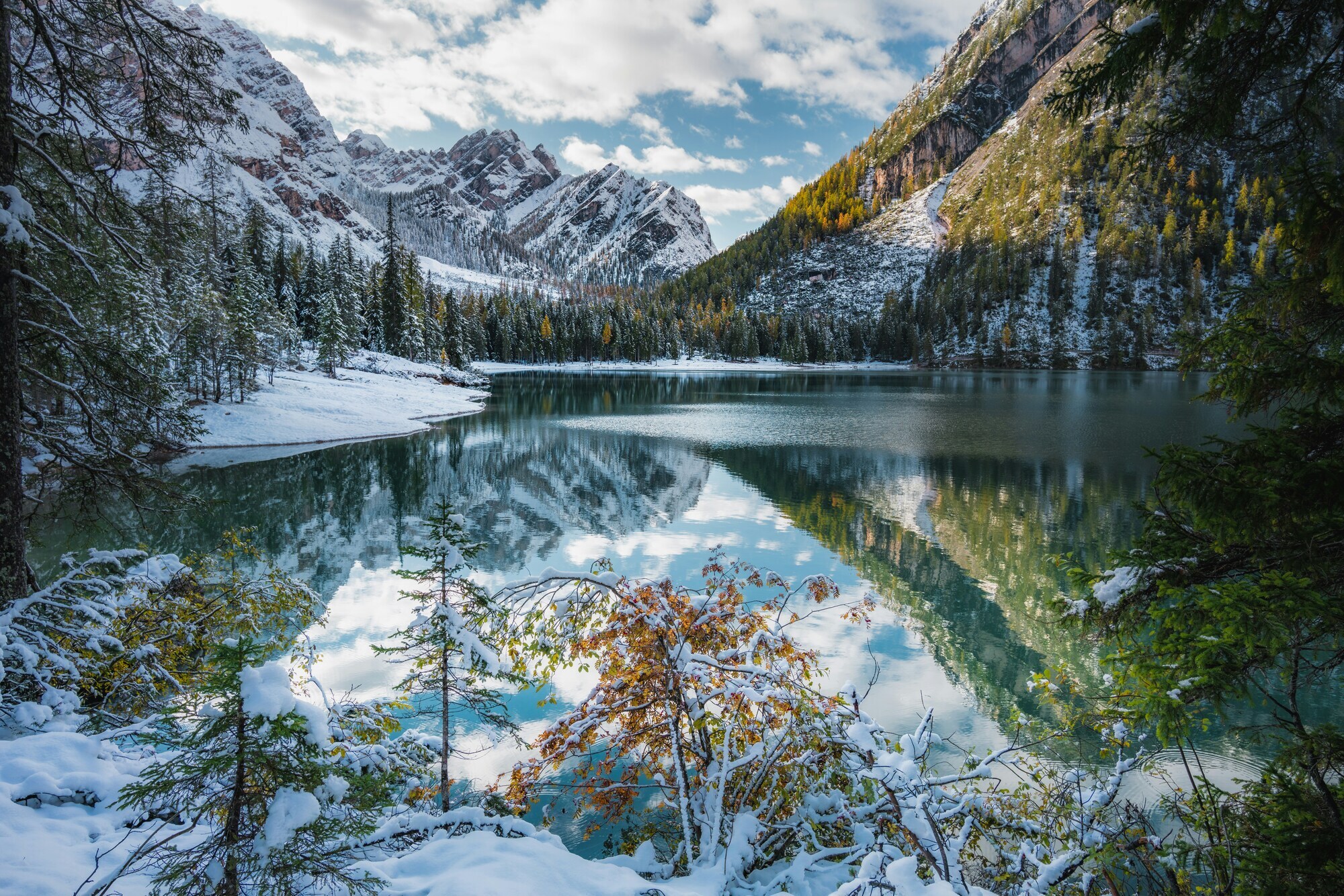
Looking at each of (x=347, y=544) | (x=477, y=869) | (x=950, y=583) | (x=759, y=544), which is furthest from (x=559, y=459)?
(x=477, y=869)

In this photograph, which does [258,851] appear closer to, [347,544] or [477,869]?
[477,869]

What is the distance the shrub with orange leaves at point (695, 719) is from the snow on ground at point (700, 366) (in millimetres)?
107148

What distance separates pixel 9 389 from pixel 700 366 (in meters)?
125

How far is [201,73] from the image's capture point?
6211 mm

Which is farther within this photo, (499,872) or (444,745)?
(444,745)

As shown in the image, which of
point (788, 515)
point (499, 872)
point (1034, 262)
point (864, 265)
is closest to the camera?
point (499, 872)

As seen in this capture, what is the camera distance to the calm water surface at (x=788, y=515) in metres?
11.2

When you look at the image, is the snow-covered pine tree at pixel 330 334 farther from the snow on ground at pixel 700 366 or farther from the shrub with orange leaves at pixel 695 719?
the shrub with orange leaves at pixel 695 719

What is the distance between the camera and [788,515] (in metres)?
20.6

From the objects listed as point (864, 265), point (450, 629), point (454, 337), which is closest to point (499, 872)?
point (450, 629)

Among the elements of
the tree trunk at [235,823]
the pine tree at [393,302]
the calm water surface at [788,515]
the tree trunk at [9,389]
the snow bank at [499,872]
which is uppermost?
the pine tree at [393,302]

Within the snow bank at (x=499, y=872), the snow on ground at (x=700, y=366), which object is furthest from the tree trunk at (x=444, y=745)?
the snow on ground at (x=700, y=366)

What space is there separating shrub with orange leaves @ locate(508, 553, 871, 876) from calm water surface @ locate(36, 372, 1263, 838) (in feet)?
10.6

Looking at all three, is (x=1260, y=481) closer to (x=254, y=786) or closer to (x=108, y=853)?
(x=254, y=786)
